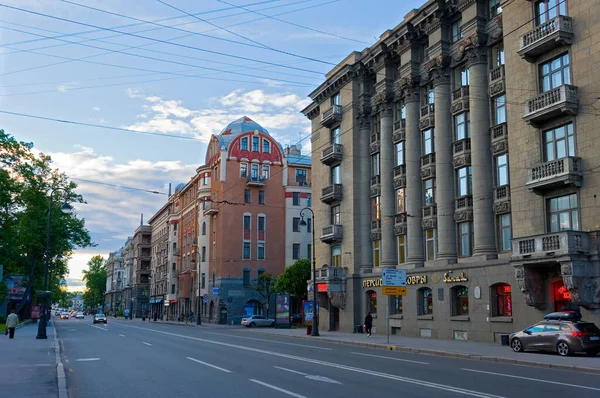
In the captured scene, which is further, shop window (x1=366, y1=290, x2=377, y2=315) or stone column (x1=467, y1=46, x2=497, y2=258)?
shop window (x1=366, y1=290, x2=377, y2=315)

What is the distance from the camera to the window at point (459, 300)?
108 feet

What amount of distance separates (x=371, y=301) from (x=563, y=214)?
18.2m

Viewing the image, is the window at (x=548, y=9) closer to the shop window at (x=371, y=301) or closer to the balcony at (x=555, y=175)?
the balcony at (x=555, y=175)

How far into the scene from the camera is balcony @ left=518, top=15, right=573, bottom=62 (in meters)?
26.3

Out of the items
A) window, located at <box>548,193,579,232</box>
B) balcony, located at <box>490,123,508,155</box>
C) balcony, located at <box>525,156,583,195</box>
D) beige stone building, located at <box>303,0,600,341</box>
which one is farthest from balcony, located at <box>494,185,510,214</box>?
window, located at <box>548,193,579,232</box>

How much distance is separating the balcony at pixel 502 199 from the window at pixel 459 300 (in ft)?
16.2

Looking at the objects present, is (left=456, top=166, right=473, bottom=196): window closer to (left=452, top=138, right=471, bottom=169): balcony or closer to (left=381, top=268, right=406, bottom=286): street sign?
(left=452, top=138, right=471, bottom=169): balcony

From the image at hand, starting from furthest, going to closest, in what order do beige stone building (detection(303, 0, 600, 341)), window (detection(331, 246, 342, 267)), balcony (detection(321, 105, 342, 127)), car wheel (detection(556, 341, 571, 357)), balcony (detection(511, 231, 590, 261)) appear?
1. balcony (detection(321, 105, 342, 127))
2. window (detection(331, 246, 342, 267))
3. beige stone building (detection(303, 0, 600, 341))
4. balcony (detection(511, 231, 590, 261))
5. car wheel (detection(556, 341, 571, 357))

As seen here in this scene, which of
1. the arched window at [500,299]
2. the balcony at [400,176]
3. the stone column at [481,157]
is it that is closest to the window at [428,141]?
the balcony at [400,176]

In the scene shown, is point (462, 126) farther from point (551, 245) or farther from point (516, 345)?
point (516, 345)

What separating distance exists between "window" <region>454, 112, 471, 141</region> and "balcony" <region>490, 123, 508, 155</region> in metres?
1.96

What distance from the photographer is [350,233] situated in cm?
4394

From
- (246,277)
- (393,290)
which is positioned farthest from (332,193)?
(246,277)

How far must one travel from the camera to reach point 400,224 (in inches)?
1539
